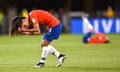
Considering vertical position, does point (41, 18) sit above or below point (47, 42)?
above

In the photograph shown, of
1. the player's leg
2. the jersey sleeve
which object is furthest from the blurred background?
the jersey sleeve

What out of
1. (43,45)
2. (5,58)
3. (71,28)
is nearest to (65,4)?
(71,28)

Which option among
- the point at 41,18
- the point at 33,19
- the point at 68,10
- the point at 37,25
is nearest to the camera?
the point at 37,25

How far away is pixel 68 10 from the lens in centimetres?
4256

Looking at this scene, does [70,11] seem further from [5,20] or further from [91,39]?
[91,39]

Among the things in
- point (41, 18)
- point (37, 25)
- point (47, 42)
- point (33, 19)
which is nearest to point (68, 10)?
point (47, 42)

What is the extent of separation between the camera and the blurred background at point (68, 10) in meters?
40.4

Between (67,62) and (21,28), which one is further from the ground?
(21,28)

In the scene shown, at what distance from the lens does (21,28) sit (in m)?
14.8

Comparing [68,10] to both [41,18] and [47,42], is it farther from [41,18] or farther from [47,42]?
[41,18]

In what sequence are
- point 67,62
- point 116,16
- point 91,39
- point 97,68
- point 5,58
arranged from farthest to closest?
point 116,16 < point 91,39 < point 5,58 < point 67,62 < point 97,68

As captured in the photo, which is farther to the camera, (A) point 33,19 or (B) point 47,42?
(B) point 47,42

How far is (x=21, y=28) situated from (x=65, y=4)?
28.5 meters

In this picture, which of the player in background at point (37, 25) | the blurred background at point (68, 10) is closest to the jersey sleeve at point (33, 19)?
the player in background at point (37, 25)
